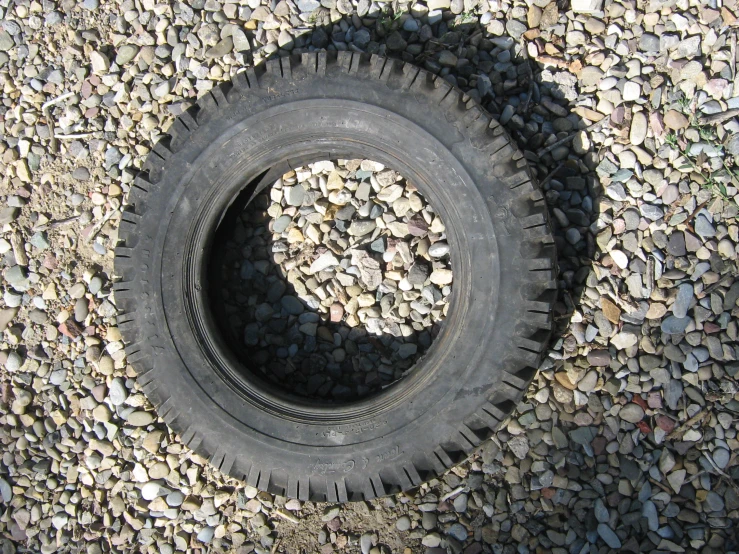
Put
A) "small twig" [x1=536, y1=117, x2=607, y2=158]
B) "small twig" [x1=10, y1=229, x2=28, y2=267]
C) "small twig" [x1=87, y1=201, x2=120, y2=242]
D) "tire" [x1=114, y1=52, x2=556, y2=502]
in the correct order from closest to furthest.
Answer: "tire" [x1=114, y1=52, x2=556, y2=502] < "small twig" [x1=536, y1=117, x2=607, y2=158] < "small twig" [x1=87, y1=201, x2=120, y2=242] < "small twig" [x1=10, y1=229, x2=28, y2=267]

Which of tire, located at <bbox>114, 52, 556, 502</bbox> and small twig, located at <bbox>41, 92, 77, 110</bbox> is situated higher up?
small twig, located at <bbox>41, 92, 77, 110</bbox>

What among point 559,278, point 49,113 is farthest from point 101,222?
point 559,278

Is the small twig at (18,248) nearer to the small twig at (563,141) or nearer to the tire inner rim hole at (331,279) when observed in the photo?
the tire inner rim hole at (331,279)

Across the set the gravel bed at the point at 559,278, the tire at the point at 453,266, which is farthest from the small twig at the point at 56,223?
the tire at the point at 453,266

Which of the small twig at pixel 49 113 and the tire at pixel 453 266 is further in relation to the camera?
the small twig at pixel 49 113

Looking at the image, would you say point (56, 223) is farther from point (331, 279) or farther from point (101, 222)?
point (331, 279)

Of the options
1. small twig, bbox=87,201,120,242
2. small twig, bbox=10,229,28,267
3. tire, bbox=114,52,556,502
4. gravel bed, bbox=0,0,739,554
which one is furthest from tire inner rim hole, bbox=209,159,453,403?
small twig, bbox=10,229,28,267

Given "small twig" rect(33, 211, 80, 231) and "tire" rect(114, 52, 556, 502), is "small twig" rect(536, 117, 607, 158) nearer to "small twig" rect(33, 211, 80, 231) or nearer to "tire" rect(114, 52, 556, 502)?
"tire" rect(114, 52, 556, 502)
